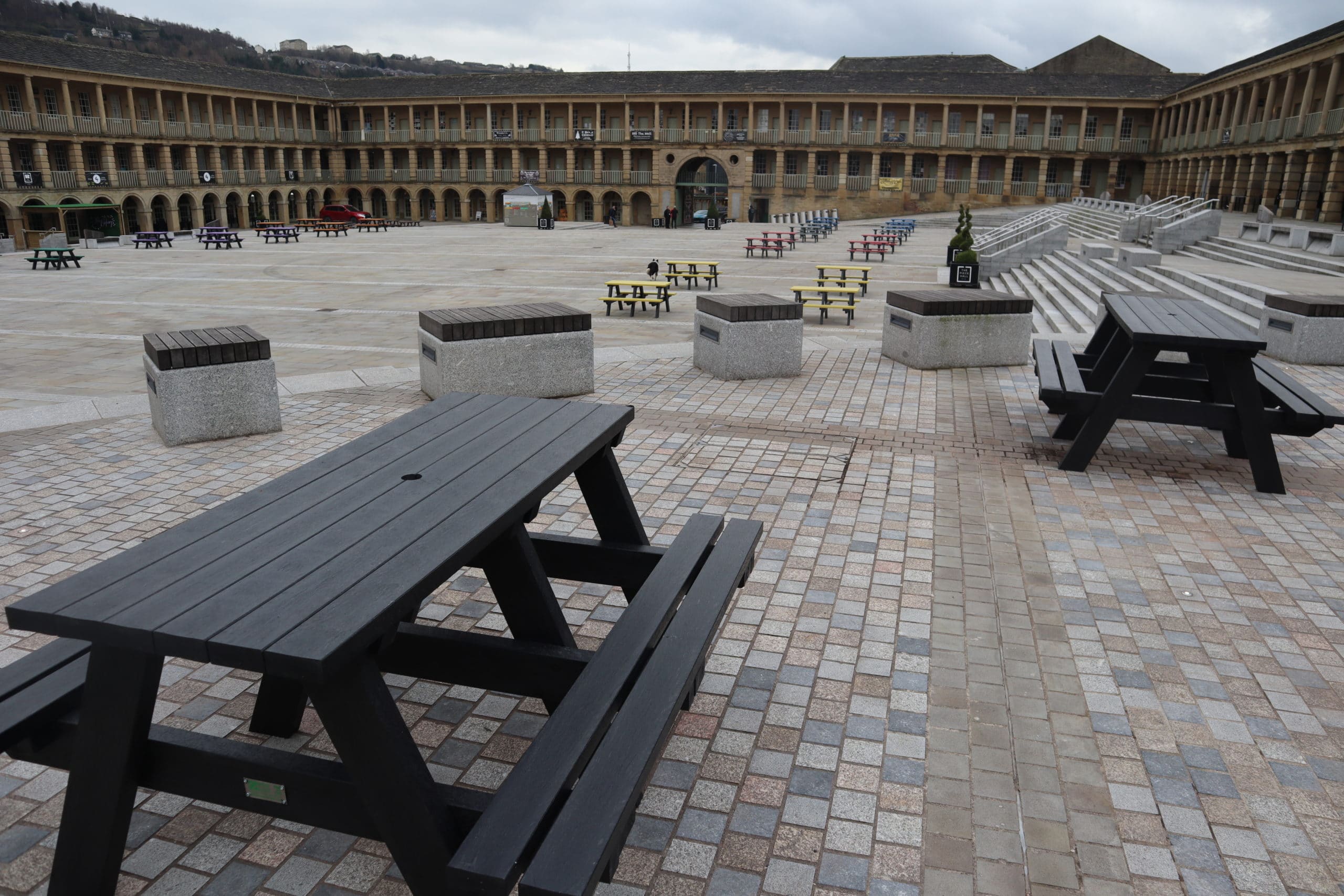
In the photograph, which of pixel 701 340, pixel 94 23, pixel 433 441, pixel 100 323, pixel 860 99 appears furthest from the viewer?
pixel 94 23

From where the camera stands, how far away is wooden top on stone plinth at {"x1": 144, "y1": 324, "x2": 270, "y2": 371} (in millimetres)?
7535

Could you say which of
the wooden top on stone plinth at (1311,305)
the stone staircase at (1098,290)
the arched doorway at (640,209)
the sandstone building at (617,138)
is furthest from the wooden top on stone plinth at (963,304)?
the arched doorway at (640,209)

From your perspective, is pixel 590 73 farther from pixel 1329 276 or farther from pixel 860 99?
pixel 1329 276

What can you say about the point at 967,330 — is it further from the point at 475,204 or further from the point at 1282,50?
the point at 475,204

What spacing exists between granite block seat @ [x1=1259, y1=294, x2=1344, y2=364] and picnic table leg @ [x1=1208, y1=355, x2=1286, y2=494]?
5.10 metres

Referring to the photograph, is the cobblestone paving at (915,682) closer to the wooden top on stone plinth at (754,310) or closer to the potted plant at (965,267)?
the wooden top on stone plinth at (754,310)

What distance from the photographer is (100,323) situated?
14758 millimetres

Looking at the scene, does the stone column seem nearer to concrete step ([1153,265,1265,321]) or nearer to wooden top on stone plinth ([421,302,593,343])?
concrete step ([1153,265,1265,321])

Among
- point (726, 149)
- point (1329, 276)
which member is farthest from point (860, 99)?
point (1329, 276)

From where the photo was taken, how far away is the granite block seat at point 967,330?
10.7m

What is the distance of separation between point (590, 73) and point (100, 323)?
175 feet

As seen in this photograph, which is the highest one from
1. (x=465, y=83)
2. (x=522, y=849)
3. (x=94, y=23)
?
(x=94, y=23)

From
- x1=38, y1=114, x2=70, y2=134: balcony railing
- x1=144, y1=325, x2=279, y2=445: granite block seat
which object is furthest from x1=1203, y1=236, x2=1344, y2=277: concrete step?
x1=38, y1=114, x2=70, y2=134: balcony railing

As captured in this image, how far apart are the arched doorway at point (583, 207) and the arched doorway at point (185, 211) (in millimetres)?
23317
